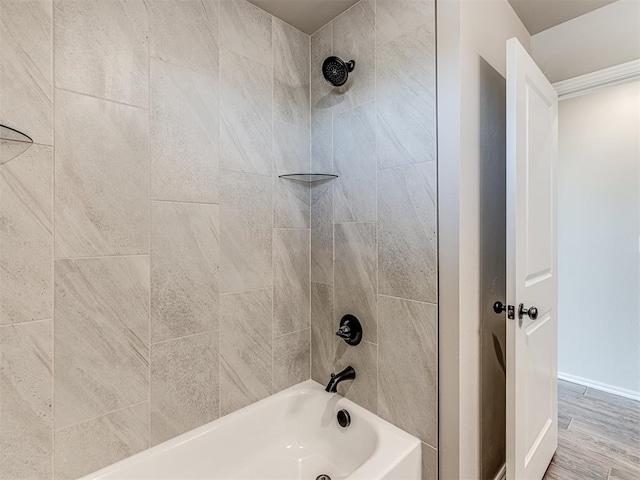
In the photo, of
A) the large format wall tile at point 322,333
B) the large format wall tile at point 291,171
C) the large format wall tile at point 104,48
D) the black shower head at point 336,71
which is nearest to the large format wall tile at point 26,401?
the large format wall tile at point 104,48

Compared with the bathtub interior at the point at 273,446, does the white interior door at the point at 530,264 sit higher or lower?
higher

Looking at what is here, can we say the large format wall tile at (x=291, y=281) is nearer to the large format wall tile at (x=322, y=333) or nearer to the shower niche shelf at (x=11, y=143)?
the large format wall tile at (x=322, y=333)

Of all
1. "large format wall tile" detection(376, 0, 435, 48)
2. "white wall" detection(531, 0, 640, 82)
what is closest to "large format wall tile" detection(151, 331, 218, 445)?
"large format wall tile" detection(376, 0, 435, 48)

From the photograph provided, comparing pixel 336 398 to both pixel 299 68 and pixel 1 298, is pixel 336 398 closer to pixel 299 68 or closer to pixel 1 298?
pixel 1 298

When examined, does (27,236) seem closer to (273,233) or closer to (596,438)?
(273,233)

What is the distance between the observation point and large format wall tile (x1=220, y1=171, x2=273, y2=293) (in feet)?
5.09

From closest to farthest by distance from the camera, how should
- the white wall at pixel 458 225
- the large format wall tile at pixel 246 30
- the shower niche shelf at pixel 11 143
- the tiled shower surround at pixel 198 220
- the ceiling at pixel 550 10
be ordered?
1. the shower niche shelf at pixel 11 143
2. the tiled shower surround at pixel 198 220
3. the white wall at pixel 458 225
4. the large format wall tile at pixel 246 30
5. the ceiling at pixel 550 10

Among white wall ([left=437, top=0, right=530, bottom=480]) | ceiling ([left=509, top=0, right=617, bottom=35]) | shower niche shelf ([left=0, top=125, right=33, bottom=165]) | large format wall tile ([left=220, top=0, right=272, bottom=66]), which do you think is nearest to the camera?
shower niche shelf ([left=0, top=125, right=33, bottom=165])

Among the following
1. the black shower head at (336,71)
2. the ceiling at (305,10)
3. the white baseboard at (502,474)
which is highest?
the ceiling at (305,10)

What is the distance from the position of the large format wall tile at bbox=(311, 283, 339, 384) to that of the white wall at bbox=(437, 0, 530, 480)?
2.06 ft

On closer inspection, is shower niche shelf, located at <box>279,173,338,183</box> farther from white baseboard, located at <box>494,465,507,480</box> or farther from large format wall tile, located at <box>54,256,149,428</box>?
white baseboard, located at <box>494,465,507,480</box>

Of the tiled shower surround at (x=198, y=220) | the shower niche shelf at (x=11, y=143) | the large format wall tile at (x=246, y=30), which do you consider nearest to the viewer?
the shower niche shelf at (x=11, y=143)

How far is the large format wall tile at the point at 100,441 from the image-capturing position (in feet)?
3.74

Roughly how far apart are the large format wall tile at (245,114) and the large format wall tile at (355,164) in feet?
1.19
